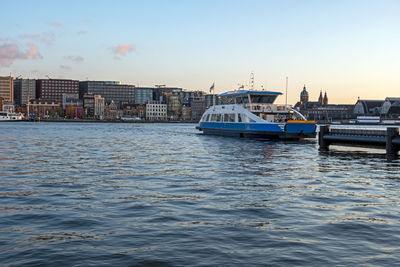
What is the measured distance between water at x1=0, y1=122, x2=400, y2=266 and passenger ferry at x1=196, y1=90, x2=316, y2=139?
30.2 metres

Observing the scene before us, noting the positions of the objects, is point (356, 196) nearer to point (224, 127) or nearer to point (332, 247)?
point (332, 247)

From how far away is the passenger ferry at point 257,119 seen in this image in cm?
5462

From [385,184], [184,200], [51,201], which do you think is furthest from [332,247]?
[385,184]

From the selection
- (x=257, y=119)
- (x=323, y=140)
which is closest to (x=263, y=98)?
(x=257, y=119)

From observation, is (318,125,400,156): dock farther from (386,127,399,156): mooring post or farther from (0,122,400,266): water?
(0,122,400,266): water

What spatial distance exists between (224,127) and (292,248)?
184 ft

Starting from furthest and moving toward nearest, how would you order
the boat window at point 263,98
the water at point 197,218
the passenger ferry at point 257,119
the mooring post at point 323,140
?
the boat window at point 263,98
the passenger ferry at point 257,119
the mooring post at point 323,140
the water at point 197,218

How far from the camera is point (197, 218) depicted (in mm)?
13172

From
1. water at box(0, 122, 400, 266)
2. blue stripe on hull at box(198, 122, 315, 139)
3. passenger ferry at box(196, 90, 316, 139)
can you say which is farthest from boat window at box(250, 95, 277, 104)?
water at box(0, 122, 400, 266)

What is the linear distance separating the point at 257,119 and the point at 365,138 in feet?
62.3

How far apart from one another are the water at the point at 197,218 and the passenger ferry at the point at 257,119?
1190 inches

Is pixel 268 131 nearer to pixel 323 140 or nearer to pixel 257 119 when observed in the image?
pixel 257 119

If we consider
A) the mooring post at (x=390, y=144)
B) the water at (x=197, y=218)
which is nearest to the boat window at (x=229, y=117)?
the mooring post at (x=390, y=144)

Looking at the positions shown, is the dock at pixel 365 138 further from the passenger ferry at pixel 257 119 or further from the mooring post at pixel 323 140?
the passenger ferry at pixel 257 119
